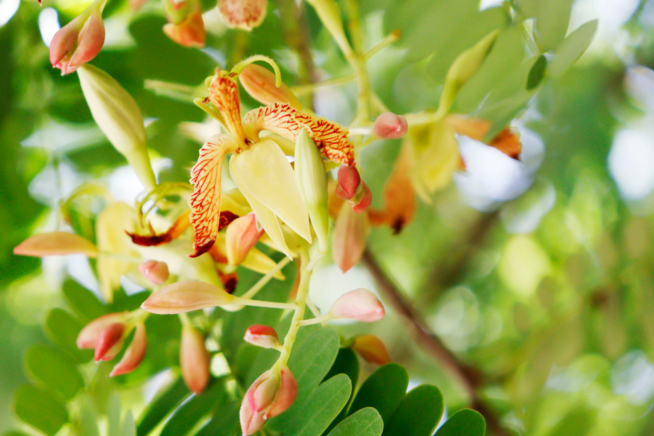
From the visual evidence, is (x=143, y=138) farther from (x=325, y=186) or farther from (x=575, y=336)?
(x=575, y=336)

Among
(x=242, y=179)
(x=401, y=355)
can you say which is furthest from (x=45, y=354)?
(x=401, y=355)

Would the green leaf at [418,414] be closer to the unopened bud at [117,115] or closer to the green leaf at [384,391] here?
the green leaf at [384,391]

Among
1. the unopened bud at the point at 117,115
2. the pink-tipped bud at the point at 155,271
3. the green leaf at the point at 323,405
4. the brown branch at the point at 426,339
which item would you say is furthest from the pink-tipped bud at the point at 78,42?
the brown branch at the point at 426,339

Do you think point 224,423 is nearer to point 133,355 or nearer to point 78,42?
point 133,355

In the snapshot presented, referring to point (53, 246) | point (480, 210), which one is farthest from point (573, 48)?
point (480, 210)

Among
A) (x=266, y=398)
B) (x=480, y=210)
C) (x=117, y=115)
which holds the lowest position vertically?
(x=480, y=210)

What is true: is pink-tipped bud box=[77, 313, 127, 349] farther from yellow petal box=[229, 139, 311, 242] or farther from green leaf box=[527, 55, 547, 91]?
green leaf box=[527, 55, 547, 91]

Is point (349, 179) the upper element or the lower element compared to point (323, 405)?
upper
